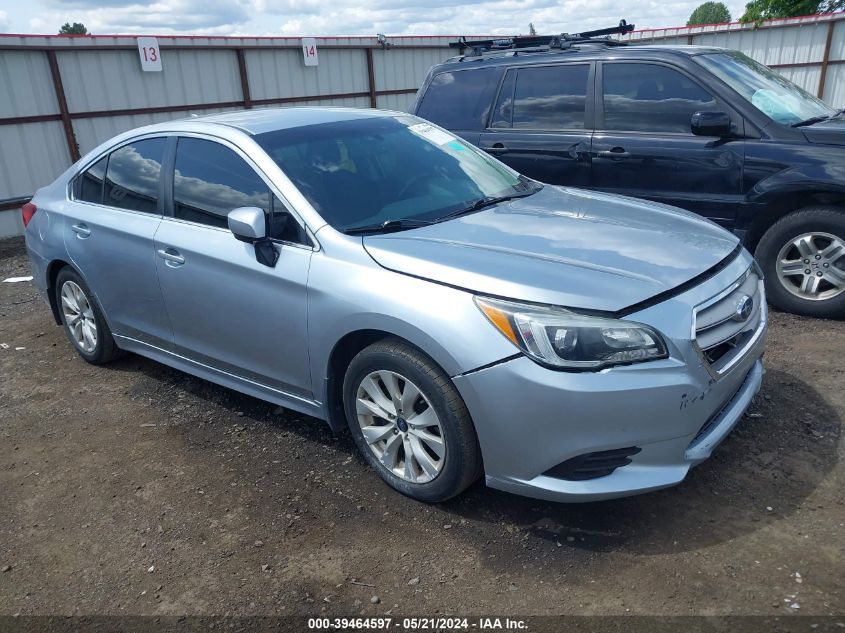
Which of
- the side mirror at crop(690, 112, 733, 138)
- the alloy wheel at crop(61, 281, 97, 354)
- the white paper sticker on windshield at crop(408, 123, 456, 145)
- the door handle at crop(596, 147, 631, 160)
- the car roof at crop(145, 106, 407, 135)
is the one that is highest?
the car roof at crop(145, 106, 407, 135)

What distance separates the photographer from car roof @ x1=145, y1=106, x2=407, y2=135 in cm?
393

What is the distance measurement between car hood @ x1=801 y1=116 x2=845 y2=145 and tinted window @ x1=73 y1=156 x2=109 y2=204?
4.75 metres

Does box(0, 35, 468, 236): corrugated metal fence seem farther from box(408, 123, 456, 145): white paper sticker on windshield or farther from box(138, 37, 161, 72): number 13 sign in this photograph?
box(408, 123, 456, 145): white paper sticker on windshield

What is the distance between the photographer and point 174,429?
4.16 m

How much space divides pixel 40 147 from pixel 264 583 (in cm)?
1012

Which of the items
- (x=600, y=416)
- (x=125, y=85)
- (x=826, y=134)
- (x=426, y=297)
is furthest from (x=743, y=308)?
(x=125, y=85)

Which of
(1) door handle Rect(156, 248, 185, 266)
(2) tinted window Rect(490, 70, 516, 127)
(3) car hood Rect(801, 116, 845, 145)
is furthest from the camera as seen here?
(2) tinted window Rect(490, 70, 516, 127)

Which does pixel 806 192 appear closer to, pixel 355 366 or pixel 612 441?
pixel 612 441

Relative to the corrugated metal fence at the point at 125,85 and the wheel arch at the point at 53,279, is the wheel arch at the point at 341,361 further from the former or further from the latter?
the corrugated metal fence at the point at 125,85

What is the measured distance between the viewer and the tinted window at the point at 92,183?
15.4ft

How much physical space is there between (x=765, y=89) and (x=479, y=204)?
3071mm

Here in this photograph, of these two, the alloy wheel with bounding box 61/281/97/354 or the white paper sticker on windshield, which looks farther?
the alloy wheel with bounding box 61/281/97/354

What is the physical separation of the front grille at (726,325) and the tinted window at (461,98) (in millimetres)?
3674

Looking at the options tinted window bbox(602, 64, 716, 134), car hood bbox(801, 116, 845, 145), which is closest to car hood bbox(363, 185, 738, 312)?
car hood bbox(801, 116, 845, 145)
